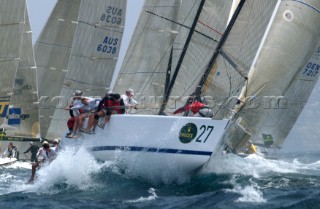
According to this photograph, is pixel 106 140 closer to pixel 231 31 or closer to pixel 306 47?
pixel 231 31

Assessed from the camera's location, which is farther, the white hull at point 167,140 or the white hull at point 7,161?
the white hull at point 7,161

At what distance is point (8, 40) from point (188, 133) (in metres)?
14.3

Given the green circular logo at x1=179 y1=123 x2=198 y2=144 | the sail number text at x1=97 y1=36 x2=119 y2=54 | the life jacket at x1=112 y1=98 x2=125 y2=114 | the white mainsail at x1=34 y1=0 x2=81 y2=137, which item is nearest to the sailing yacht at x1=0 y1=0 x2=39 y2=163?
the white mainsail at x1=34 y1=0 x2=81 y2=137

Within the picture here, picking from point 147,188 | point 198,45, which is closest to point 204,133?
point 147,188

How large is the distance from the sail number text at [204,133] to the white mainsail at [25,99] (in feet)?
60.8

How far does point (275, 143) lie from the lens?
36.0m

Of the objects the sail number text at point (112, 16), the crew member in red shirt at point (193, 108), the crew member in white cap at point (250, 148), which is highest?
the crew member in red shirt at point (193, 108)

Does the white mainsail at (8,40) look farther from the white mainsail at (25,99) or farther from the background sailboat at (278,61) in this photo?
the background sailboat at (278,61)

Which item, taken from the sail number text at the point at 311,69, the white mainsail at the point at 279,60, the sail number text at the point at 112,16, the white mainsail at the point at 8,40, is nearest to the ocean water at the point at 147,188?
the white mainsail at the point at 279,60

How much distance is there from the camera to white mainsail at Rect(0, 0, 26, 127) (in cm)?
3161

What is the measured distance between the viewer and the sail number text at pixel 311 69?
111ft

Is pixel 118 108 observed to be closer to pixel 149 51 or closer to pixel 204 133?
pixel 204 133

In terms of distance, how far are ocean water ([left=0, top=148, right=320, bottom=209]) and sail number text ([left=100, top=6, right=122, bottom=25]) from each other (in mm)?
12196

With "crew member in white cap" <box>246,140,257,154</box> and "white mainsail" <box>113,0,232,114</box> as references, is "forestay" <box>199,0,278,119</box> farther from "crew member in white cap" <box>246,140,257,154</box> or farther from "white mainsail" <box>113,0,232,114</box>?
"crew member in white cap" <box>246,140,257,154</box>
